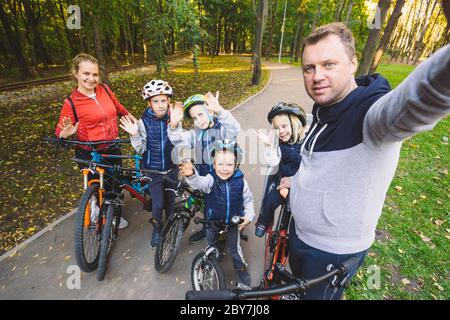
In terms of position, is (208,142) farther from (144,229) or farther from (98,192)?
(144,229)

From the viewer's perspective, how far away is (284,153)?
3.06 metres

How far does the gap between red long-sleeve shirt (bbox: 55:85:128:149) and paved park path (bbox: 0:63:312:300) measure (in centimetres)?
167

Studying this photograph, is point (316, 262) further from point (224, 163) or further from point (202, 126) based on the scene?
point (202, 126)

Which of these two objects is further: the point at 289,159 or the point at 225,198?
the point at 289,159

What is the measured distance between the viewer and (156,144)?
11.4 ft

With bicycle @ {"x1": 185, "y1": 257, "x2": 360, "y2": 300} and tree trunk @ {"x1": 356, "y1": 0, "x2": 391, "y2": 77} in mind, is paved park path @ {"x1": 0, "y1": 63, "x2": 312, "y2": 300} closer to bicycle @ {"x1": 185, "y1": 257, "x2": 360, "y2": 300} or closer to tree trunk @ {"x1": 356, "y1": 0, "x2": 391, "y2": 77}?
bicycle @ {"x1": 185, "y1": 257, "x2": 360, "y2": 300}

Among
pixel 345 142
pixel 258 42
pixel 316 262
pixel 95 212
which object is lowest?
pixel 95 212

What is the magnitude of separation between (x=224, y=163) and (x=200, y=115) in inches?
34.4

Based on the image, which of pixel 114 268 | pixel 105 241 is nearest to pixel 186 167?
pixel 105 241

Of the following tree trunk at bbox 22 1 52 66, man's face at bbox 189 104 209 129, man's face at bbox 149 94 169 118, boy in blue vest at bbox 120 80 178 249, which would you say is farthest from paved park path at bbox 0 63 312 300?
tree trunk at bbox 22 1 52 66
